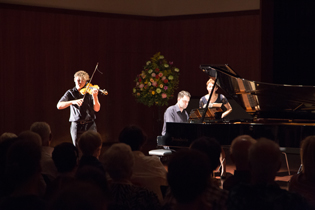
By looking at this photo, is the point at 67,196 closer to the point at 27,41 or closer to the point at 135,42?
the point at 27,41

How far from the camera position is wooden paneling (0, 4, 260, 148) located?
26.5 feet

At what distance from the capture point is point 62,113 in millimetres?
8570

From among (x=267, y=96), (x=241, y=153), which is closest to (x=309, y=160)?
(x=241, y=153)

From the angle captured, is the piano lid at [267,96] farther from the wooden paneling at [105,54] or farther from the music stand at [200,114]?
the wooden paneling at [105,54]

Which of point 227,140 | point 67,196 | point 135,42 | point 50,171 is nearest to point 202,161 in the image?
point 67,196

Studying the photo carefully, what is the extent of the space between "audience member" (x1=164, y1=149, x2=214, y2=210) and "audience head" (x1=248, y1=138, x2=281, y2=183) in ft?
1.55

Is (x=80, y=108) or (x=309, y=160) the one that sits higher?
(x=80, y=108)

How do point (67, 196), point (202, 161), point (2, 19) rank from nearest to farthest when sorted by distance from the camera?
1. point (67, 196)
2. point (202, 161)
3. point (2, 19)

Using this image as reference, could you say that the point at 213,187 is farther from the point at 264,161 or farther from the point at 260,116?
the point at 260,116

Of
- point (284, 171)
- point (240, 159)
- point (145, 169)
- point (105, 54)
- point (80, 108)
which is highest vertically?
point (105, 54)

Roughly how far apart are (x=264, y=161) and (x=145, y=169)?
1081 millimetres

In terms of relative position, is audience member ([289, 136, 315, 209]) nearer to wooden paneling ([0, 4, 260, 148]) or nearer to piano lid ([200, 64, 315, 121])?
piano lid ([200, 64, 315, 121])

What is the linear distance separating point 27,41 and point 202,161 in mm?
6974

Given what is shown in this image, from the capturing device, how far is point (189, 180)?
1.83 meters
